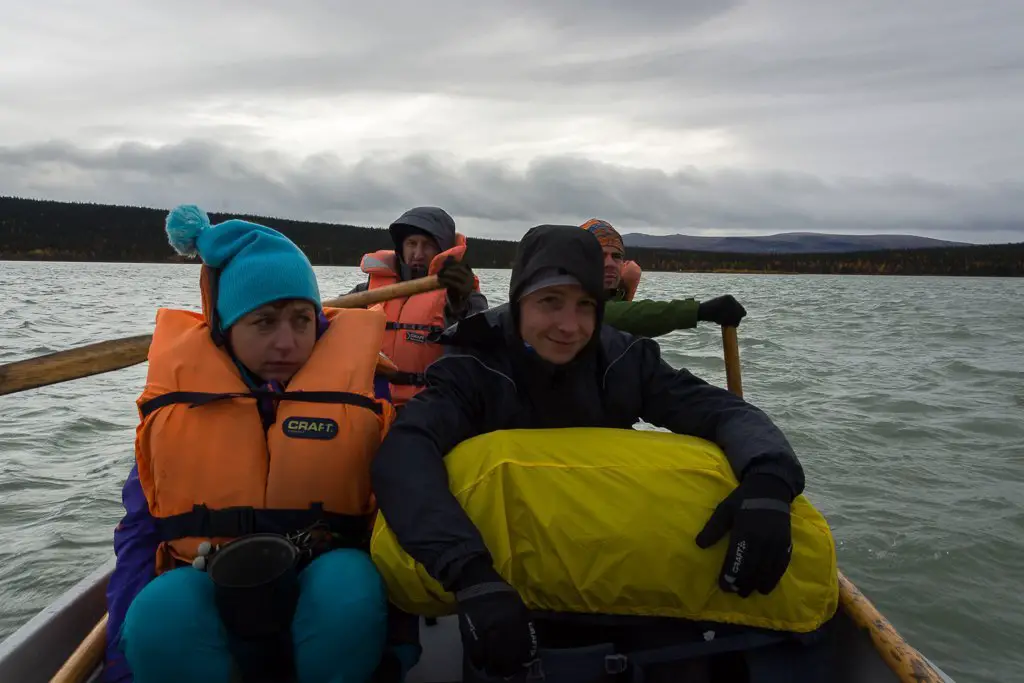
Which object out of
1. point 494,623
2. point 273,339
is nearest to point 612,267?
point 273,339

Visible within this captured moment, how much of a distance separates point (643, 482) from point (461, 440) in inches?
23.3

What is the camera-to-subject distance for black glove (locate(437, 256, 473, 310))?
3934mm

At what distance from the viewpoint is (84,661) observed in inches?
83.6

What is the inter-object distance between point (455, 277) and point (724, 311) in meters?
1.57

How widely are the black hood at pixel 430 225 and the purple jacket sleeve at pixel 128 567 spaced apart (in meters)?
2.56

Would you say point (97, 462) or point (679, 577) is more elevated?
point (679, 577)

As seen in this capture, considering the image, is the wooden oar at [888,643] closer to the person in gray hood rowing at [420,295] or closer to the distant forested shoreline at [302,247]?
the person in gray hood rowing at [420,295]

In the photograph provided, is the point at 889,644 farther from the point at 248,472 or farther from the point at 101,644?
the point at 101,644

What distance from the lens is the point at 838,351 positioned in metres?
14.2

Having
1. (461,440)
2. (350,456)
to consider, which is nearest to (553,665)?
(461,440)

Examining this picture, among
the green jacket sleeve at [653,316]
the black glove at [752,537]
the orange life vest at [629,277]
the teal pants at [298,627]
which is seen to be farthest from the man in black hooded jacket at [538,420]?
the orange life vest at [629,277]

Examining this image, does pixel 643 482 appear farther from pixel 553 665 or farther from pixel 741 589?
pixel 553 665

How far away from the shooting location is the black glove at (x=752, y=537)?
1.69 metres

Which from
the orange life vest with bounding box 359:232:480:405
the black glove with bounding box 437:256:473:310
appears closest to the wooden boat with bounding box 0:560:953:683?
the orange life vest with bounding box 359:232:480:405
